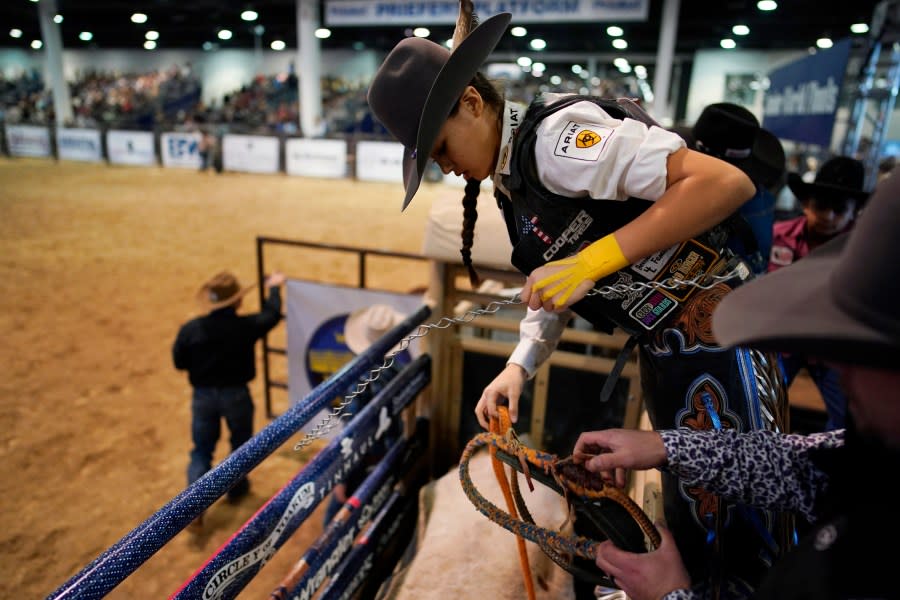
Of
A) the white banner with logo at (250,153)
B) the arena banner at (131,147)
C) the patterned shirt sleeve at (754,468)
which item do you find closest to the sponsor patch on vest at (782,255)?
the patterned shirt sleeve at (754,468)

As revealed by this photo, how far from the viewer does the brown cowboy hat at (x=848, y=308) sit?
1.74 ft

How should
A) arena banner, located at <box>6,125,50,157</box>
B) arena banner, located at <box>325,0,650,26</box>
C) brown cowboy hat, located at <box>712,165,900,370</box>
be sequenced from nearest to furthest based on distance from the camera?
brown cowboy hat, located at <box>712,165,900,370</box>
arena banner, located at <box>325,0,650,26</box>
arena banner, located at <box>6,125,50,157</box>

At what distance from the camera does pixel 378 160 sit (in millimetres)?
14266

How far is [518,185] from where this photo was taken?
119cm

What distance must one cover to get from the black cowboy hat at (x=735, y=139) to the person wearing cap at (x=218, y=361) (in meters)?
2.39

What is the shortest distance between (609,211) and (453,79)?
0.41 metres

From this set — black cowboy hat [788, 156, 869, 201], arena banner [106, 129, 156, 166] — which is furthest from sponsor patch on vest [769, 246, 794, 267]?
arena banner [106, 129, 156, 166]

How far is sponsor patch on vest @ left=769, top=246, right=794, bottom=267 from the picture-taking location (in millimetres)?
2963

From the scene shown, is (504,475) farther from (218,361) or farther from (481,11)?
(481,11)

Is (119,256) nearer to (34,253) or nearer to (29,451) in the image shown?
(34,253)

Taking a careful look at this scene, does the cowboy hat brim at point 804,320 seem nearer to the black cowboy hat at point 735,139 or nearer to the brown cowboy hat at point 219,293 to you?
the black cowboy hat at point 735,139

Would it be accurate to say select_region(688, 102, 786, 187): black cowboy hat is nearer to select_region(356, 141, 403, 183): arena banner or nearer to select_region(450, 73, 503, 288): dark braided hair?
select_region(450, 73, 503, 288): dark braided hair

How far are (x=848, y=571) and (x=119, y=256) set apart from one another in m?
8.23

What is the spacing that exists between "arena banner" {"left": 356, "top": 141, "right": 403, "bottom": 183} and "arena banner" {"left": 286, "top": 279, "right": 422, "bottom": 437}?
10.8 metres
